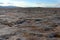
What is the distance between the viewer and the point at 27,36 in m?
4.03

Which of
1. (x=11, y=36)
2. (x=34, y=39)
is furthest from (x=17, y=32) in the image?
(x=34, y=39)

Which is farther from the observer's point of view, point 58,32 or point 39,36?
point 58,32

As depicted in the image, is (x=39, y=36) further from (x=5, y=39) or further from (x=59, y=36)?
(x=5, y=39)

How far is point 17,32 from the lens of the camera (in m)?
4.45

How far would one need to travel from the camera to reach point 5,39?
151 inches

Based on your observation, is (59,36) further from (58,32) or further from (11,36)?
(11,36)

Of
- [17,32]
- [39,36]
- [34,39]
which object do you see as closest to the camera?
[34,39]

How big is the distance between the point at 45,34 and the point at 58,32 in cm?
38

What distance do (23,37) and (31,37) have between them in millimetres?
175

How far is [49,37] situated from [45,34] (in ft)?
0.78

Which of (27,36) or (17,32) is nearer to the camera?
(27,36)

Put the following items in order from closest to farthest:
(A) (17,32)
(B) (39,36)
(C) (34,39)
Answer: (C) (34,39) → (B) (39,36) → (A) (17,32)

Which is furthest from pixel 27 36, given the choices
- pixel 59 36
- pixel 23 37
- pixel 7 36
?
pixel 59 36

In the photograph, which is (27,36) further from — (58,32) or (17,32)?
(58,32)
